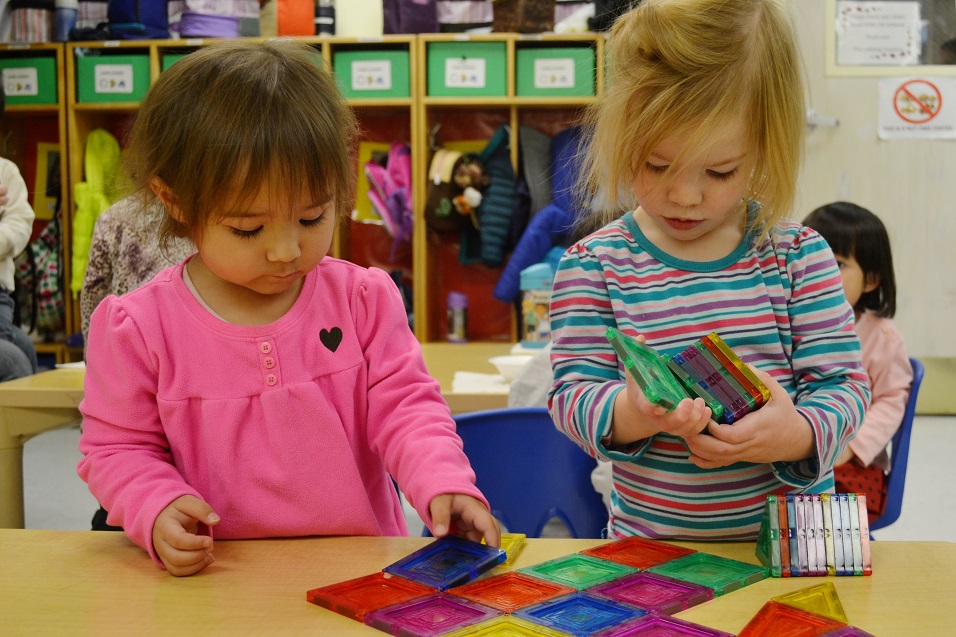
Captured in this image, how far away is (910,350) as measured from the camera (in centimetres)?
455

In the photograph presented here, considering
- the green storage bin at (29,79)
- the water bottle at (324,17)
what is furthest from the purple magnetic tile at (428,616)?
the green storage bin at (29,79)

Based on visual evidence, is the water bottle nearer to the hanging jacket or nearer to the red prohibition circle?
the hanging jacket

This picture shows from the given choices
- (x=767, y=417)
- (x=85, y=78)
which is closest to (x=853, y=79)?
(x=85, y=78)

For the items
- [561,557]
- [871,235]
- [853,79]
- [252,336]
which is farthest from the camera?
[853,79]

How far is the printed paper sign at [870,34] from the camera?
4.50 m

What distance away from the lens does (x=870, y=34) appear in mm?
4496

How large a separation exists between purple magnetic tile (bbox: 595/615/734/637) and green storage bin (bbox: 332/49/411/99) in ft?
14.0

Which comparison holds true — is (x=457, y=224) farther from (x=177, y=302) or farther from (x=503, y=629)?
(x=503, y=629)

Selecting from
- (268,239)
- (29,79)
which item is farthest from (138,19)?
(268,239)

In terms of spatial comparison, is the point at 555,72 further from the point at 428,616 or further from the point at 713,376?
the point at 428,616

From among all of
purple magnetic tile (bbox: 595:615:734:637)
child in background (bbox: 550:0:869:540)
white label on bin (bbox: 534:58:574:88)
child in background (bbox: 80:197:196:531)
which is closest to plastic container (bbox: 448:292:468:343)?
white label on bin (bbox: 534:58:574:88)

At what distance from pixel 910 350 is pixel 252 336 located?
4136 mm

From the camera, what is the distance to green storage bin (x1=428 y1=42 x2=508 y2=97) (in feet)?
15.5

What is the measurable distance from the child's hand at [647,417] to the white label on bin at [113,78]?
14.9ft
